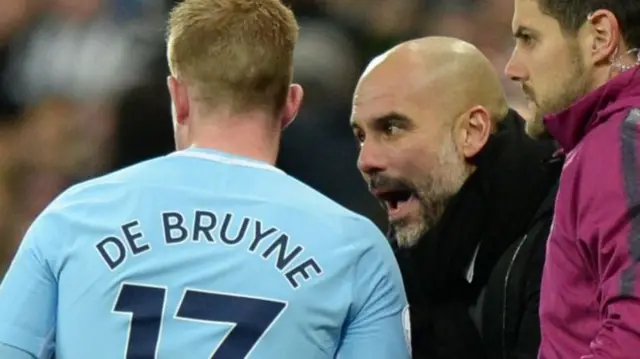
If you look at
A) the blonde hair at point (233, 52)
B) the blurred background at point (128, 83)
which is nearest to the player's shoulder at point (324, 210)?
the blonde hair at point (233, 52)

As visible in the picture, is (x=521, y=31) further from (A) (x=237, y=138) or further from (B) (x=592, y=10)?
(A) (x=237, y=138)

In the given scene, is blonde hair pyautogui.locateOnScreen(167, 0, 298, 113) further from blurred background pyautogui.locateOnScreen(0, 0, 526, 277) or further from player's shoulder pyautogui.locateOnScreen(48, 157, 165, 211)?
blurred background pyautogui.locateOnScreen(0, 0, 526, 277)

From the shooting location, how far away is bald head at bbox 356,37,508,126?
7.55 ft

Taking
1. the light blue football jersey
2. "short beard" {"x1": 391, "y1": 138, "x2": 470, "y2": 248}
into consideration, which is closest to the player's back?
the light blue football jersey

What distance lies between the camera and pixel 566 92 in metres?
1.84

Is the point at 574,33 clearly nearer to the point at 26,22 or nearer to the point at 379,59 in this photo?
the point at 379,59

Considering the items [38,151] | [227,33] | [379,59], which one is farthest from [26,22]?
[227,33]

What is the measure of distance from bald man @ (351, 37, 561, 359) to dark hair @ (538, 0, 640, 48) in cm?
32

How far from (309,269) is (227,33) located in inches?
13.9

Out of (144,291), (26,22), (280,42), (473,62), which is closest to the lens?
(144,291)

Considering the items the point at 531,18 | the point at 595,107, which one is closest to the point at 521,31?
the point at 531,18

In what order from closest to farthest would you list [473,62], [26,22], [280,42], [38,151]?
[280,42], [473,62], [38,151], [26,22]

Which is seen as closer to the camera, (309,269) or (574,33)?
(309,269)

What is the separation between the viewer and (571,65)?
1823 millimetres
